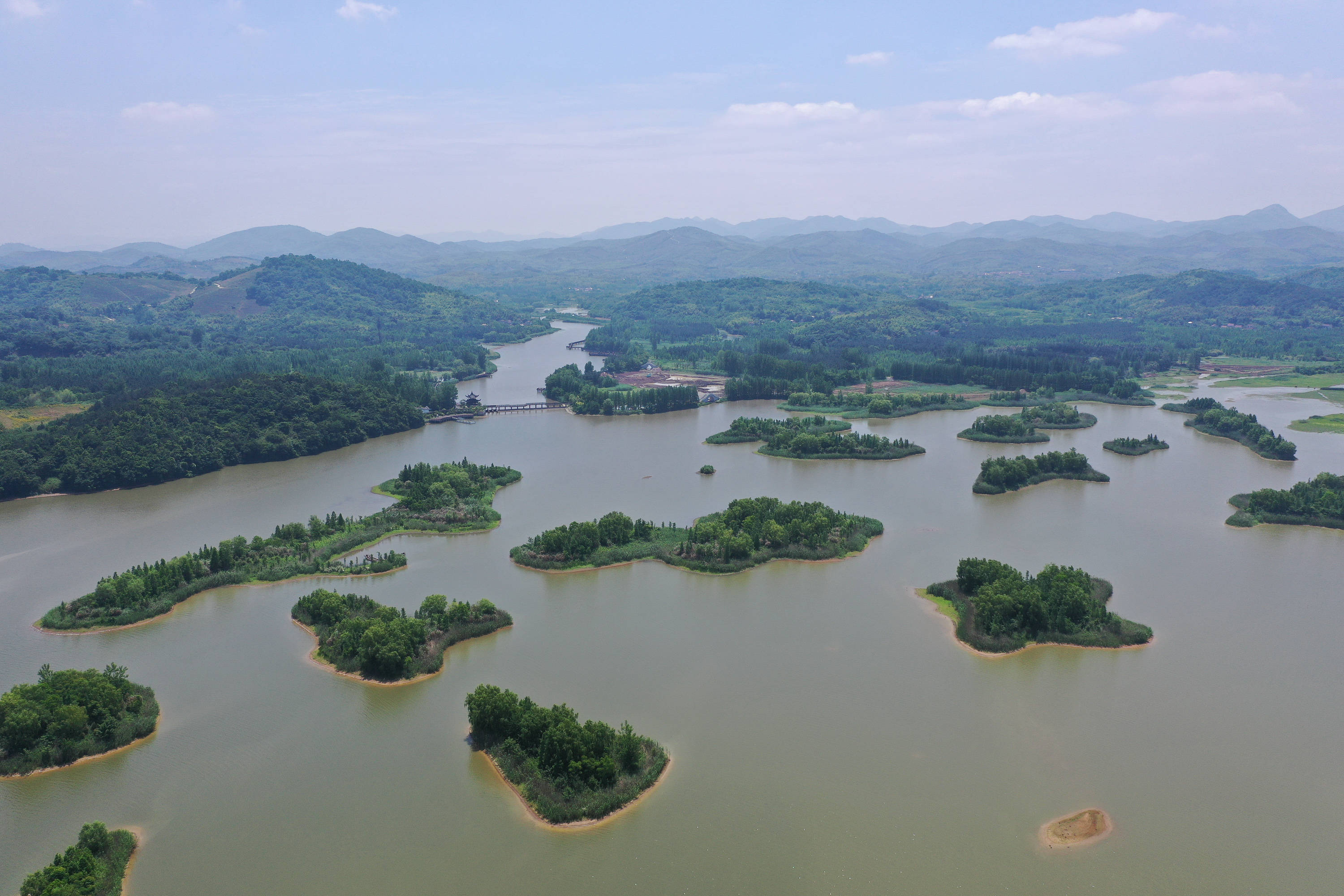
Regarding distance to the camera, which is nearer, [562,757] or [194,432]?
[562,757]

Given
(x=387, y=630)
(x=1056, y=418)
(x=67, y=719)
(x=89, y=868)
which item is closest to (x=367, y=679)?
(x=387, y=630)

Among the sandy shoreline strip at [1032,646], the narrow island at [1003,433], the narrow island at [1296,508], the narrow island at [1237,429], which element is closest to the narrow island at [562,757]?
the sandy shoreline strip at [1032,646]

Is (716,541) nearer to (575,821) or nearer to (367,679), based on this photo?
(367,679)

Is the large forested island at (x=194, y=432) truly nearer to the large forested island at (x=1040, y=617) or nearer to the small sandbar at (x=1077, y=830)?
the large forested island at (x=1040, y=617)

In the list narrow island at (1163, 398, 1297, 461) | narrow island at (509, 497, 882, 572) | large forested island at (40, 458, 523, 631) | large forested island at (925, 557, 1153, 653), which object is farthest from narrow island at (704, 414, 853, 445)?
large forested island at (925, 557, 1153, 653)

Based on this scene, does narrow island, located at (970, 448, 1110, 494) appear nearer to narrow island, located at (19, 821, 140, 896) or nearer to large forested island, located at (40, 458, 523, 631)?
large forested island, located at (40, 458, 523, 631)
